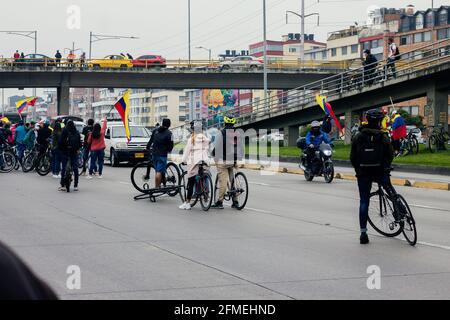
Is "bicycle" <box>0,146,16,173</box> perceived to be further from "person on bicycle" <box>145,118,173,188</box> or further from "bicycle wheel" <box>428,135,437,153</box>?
"bicycle wheel" <box>428,135,437,153</box>

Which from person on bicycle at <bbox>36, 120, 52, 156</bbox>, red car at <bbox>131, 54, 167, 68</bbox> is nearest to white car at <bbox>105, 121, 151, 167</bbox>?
person on bicycle at <bbox>36, 120, 52, 156</bbox>

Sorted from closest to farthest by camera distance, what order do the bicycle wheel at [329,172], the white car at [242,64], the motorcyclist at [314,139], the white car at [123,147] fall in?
the motorcyclist at [314,139]
the bicycle wheel at [329,172]
the white car at [123,147]
the white car at [242,64]

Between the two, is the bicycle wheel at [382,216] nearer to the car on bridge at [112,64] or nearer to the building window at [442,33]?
the car on bridge at [112,64]

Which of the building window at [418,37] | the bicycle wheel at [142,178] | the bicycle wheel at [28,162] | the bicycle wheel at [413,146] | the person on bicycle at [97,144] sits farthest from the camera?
the building window at [418,37]

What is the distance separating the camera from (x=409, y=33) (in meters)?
119

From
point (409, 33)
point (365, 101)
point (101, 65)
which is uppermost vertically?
point (409, 33)

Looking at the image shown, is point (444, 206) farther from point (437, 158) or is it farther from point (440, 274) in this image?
point (437, 158)

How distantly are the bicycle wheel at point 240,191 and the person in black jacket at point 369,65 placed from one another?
974 inches

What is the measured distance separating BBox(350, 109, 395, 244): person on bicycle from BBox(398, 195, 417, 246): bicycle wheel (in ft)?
0.88

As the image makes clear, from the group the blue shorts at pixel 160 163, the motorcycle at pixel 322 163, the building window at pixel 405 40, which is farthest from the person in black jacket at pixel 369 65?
the building window at pixel 405 40

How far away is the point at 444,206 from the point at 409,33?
107 meters

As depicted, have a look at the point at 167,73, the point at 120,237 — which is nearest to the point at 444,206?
the point at 120,237

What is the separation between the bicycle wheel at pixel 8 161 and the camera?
29.2 meters

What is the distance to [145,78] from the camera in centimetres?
6969
